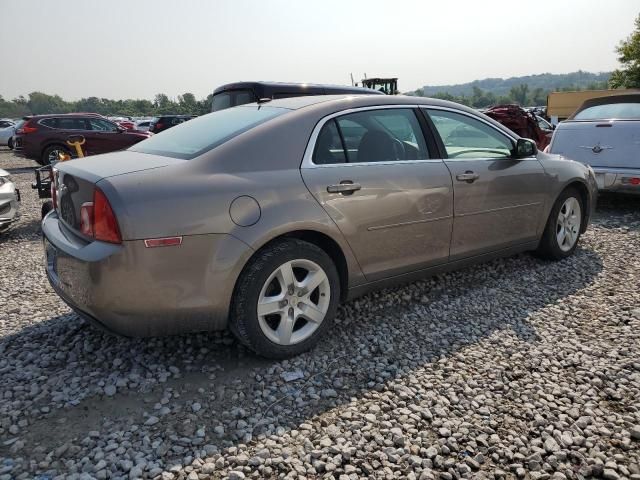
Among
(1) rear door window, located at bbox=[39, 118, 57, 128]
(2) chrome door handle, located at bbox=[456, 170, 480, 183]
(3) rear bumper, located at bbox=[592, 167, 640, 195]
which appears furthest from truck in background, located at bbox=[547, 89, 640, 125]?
(2) chrome door handle, located at bbox=[456, 170, 480, 183]

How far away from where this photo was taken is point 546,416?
2402 mm

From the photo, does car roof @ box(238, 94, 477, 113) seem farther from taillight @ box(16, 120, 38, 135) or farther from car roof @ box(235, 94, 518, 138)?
taillight @ box(16, 120, 38, 135)

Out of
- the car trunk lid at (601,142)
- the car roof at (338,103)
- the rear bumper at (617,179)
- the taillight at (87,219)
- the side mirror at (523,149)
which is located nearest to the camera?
the taillight at (87,219)

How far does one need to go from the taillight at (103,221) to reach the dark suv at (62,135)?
40.4ft

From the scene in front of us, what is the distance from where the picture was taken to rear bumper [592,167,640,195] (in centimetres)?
614

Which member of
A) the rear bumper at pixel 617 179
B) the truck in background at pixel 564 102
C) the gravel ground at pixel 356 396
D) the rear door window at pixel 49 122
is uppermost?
the truck in background at pixel 564 102

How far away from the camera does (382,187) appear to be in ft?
10.3

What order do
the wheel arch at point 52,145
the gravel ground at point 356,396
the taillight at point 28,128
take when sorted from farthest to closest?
1. the wheel arch at point 52,145
2. the taillight at point 28,128
3. the gravel ground at point 356,396

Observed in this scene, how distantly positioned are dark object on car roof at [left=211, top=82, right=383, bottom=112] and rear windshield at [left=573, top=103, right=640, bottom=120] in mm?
3250

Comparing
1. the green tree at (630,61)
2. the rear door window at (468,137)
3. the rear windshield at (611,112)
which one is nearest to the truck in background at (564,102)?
the green tree at (630,61)

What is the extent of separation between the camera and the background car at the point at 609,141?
20.4ft

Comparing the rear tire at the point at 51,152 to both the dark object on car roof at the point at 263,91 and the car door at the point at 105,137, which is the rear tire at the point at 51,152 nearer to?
the car door at the point at 105,137

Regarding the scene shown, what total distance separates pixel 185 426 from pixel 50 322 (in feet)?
5.66

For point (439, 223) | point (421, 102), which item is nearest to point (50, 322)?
point (439, 223)
